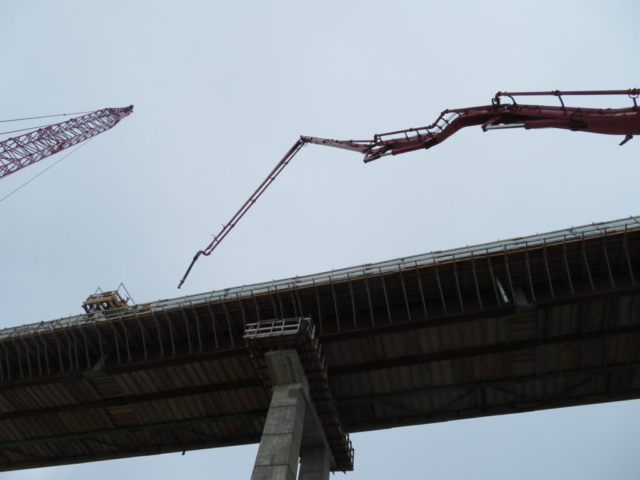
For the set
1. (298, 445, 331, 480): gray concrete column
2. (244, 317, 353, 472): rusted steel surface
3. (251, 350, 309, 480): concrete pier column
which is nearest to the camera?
(251, 350, 309, 480): concrete pier column

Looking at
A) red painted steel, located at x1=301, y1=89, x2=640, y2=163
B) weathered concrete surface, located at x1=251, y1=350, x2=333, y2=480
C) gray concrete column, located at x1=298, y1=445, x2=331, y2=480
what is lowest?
gray concrete column, located at x1=298, y1=445, x2=331, y2=480

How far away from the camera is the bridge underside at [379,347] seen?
75.7ft

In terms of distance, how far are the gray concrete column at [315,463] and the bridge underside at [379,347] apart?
9.62ft

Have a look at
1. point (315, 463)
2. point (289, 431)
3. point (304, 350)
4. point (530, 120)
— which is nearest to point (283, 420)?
point (289, 431)

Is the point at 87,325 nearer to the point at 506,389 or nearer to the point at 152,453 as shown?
the point at 152,453

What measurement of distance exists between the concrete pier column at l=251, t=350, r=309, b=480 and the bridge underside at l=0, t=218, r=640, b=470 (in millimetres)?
2271

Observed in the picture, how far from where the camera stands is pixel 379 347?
83.8ft

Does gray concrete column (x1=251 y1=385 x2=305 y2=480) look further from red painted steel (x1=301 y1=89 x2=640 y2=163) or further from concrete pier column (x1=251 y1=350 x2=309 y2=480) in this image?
red painted steel (x1=301 y1=89 x2=640 y2=163)

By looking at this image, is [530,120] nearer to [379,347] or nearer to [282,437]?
[379,347]

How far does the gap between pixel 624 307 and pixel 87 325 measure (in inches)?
984

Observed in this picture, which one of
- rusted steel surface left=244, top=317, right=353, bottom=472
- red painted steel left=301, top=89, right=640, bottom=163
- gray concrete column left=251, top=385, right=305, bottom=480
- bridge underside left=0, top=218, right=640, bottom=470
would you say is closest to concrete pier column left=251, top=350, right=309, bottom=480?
gray concrete column left=251, top=385, right=305, bottom=480

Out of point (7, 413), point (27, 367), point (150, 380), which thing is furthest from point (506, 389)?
point (7, 413)

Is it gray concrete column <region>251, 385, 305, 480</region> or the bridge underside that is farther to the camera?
the bridge underside

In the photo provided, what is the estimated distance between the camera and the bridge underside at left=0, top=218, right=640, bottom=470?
23078 mm
